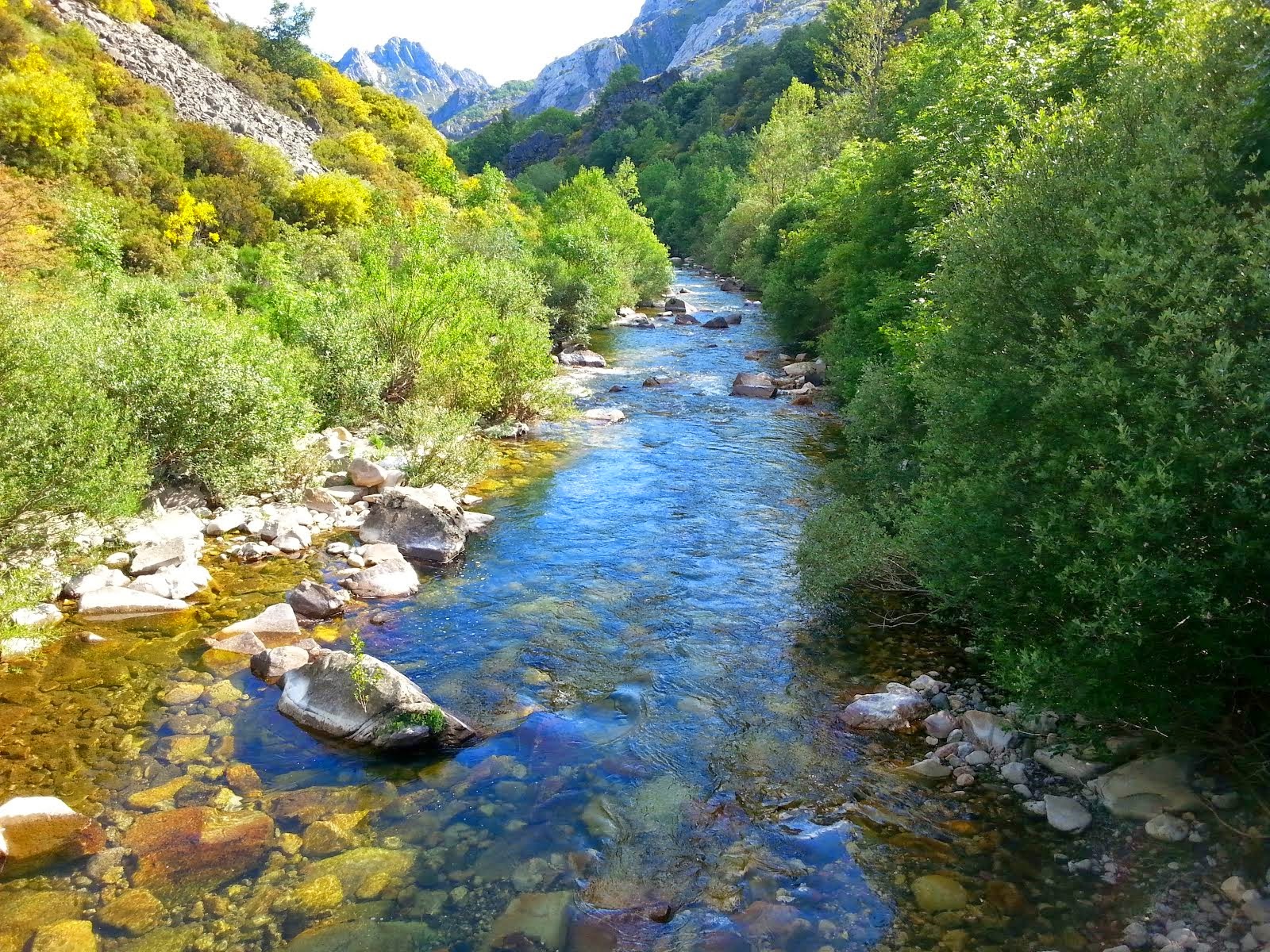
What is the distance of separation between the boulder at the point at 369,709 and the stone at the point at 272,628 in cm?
171

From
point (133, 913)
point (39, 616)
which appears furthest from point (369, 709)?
point (39, 616)

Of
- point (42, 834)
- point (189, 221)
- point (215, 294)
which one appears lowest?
point (42, 834)

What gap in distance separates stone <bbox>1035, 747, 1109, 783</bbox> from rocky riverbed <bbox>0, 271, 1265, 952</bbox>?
0.12 feet

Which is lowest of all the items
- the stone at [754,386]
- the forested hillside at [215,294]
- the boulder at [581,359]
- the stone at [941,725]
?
the stone at [941,725]

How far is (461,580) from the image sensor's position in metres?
13.6

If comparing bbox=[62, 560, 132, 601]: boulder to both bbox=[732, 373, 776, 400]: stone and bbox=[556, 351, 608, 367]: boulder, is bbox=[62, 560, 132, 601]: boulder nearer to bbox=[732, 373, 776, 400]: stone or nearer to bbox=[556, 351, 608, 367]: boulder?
bbox=[732, 373, 776, 400]: stone

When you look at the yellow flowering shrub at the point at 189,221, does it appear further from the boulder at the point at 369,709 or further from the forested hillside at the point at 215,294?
the boulder at the point at 369,709

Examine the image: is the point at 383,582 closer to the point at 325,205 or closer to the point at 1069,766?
the point at 1069,766

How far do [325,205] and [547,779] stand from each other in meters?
36.2

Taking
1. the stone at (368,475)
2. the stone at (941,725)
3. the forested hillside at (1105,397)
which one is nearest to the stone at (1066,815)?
the forested hillside at (1105,397)

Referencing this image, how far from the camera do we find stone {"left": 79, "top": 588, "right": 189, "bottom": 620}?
1102 centimetres

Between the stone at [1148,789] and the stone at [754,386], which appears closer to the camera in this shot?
the stone at [1148,789]

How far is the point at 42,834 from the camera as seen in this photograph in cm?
708

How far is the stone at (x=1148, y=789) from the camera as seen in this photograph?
707 cm
